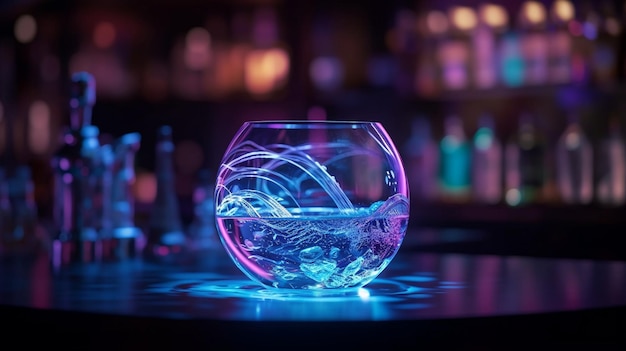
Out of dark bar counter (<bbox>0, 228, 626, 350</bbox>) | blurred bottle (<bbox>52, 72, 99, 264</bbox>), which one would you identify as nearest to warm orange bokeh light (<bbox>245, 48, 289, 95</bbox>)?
blurred bottle (<bbox>52, 72, 99, 264</bbox>)

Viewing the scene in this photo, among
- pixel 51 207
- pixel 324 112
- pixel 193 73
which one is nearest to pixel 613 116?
pixel 324 112

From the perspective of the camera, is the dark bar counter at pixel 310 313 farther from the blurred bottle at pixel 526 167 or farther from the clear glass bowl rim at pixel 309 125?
the blurred bottle at pixel 526 167

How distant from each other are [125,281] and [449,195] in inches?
84.9

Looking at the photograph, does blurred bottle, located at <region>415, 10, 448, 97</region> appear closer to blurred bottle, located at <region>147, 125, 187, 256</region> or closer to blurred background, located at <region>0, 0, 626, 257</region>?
blurred background, located at <region>0, 0, 626, 257</region>

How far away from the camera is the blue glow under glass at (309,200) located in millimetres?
1036

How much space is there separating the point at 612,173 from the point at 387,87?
0.90m

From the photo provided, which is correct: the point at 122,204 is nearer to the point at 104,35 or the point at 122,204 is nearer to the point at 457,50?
the point at 457,50

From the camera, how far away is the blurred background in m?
3.04

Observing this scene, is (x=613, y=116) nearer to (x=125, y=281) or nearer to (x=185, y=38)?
(x=185, y=38)

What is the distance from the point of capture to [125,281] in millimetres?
1235

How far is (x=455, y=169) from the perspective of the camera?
3.30 m

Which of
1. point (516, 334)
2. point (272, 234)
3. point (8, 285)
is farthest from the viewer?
point (8, 285)

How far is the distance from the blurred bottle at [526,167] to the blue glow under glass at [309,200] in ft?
6.72

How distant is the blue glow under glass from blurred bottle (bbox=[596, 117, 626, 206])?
1.95m
